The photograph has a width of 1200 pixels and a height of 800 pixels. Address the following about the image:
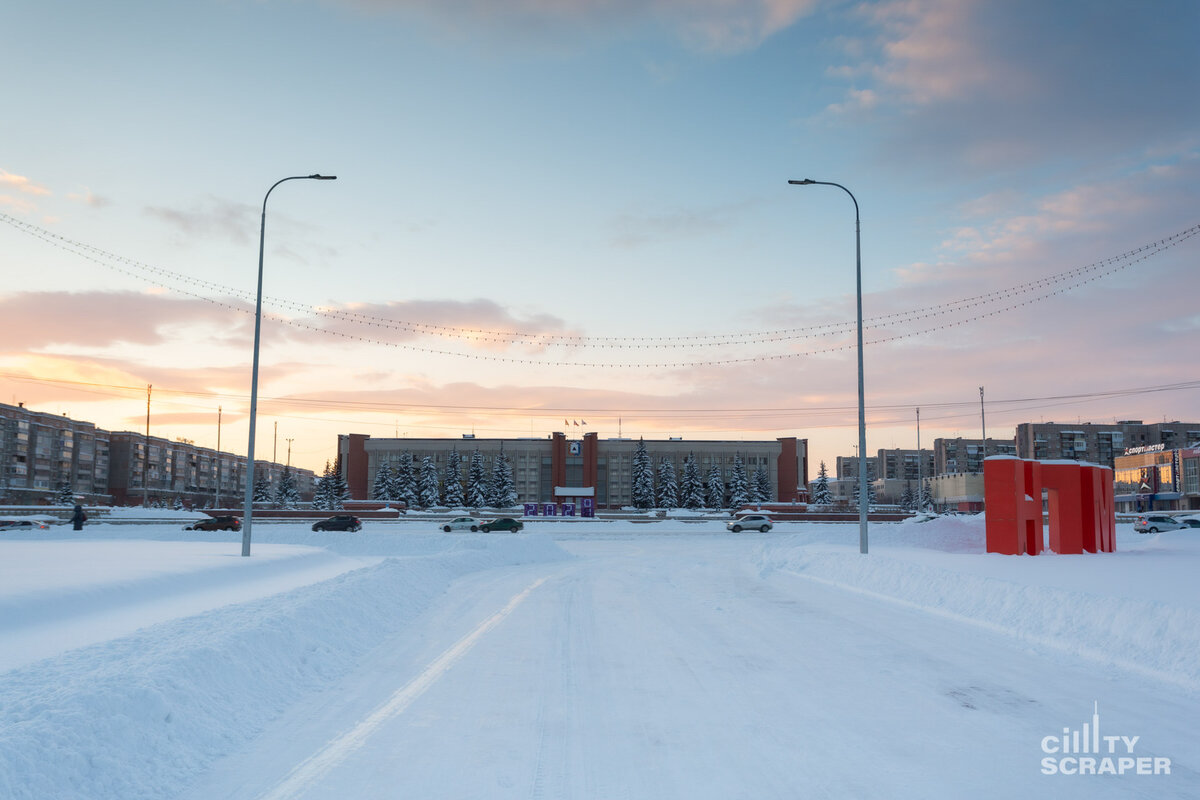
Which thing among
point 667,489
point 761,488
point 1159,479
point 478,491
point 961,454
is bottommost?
point 478,491

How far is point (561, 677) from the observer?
9555 mm

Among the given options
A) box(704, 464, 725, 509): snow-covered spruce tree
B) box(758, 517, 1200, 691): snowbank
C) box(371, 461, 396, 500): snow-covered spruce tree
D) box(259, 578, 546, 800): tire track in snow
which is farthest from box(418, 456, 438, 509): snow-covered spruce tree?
box(259, 578, 546, 800): tire track in snow

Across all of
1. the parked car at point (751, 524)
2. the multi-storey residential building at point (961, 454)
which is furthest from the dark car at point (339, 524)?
the multi-storey residential building at point (961, 454)

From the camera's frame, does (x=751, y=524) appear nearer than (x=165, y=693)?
No

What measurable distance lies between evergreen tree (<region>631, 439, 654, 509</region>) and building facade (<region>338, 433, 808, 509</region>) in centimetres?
1604

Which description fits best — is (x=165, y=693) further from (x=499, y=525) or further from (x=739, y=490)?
(x=739, y=490)

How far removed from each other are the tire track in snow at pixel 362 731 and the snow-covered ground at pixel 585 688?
3cm

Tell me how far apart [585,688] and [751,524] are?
162 ft

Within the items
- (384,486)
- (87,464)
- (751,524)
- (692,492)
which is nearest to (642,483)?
(692,492)

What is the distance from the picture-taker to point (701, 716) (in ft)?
25.5

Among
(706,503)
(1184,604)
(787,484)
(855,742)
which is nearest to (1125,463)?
(787,484)

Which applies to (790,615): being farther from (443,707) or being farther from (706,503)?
(706,503)

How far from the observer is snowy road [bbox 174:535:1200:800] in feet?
19.4

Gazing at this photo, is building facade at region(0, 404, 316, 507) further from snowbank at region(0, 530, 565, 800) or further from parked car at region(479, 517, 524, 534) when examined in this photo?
snowbank at region(0, 530, 565, 800)
